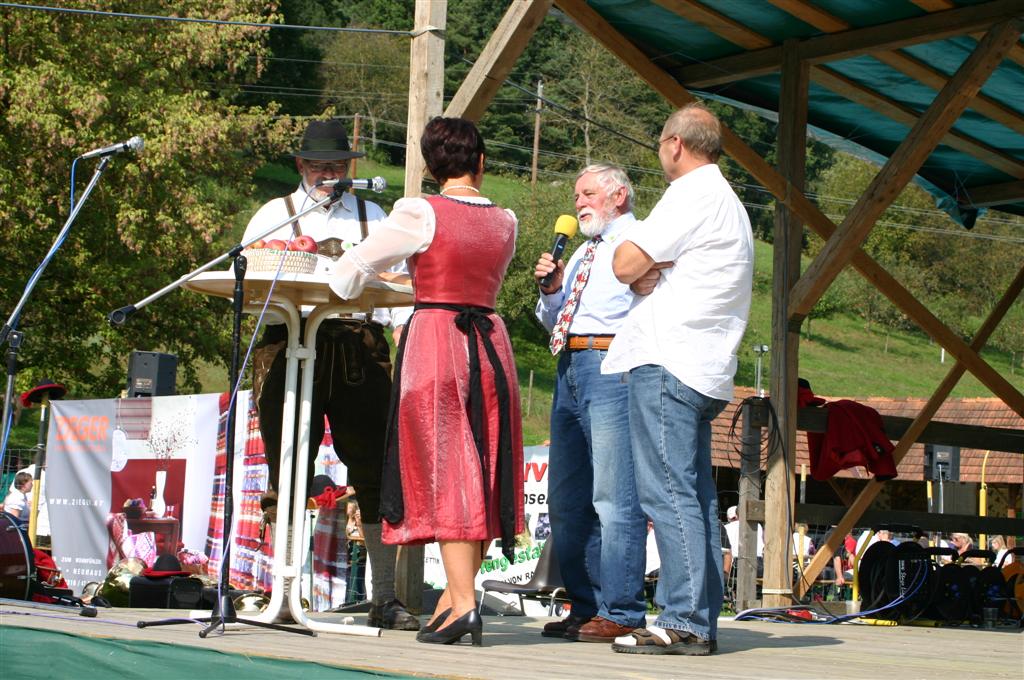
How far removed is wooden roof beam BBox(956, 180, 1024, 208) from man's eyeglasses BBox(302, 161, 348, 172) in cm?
758

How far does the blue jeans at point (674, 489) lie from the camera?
13.0ft

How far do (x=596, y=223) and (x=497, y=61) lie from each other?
1474 millimetres

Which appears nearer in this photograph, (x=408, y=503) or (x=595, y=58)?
(x=408, y=503)

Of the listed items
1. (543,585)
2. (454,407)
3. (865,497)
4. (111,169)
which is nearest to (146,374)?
(543,585)

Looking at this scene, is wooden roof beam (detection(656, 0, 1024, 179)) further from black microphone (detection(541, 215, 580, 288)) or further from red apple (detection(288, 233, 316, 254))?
red apple (detection(288, 233, 316, 254))

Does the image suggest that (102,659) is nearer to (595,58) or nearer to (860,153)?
(860,153)

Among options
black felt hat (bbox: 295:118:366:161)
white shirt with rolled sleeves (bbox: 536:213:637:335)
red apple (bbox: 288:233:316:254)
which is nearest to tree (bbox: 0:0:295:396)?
black felt hat (bbox: 295:118:366:161)

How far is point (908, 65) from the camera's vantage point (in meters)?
8.22

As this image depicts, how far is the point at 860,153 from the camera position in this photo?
34.0ft

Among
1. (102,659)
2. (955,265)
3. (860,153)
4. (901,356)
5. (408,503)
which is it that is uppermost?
(955,265)

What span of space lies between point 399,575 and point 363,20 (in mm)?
62424

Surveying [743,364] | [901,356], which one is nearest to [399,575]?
[743,364]

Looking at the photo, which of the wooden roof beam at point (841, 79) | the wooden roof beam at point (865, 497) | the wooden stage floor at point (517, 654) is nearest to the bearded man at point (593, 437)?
the wooden stage floor at point (517, 654)

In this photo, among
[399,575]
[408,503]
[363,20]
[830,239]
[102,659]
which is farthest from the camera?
[363,20]
